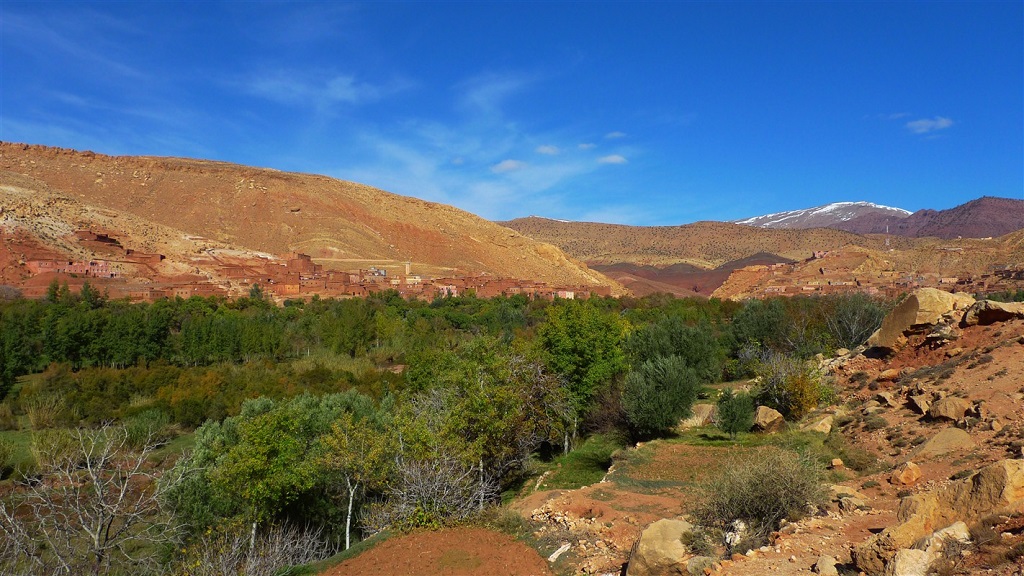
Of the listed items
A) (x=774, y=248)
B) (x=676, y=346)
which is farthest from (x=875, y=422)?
(x=774, y=248)

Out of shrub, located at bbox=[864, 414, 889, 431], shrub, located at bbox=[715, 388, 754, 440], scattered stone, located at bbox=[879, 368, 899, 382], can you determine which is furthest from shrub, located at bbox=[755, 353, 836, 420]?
shrub, located at bbox=[864, 414, 889, 431]

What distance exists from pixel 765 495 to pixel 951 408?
6.53 metres

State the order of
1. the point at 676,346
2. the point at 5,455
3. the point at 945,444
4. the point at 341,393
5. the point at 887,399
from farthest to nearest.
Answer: the point at 676,346 → the point at 341,393 → the point at 5,455 → the point at 887,399 → the point at 945,444

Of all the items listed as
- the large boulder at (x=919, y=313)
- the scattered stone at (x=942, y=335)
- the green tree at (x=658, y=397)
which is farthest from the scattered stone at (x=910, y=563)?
the large boulder at (x=919, y=313)

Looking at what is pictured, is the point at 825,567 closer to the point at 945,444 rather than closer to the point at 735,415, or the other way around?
the point at 945,444

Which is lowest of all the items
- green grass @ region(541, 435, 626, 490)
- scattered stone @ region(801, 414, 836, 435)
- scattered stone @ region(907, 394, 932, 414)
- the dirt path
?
green grass @ region(541, 435, 626, 490)

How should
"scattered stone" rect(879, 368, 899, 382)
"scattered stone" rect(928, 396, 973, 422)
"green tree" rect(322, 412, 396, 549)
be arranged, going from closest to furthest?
Answer: "scattered stone" rect(928, 396, 973, 422)
"green tree" rect(322, 412, 396, 549)
"scattered stone" rect(879, 368, 899, 382)

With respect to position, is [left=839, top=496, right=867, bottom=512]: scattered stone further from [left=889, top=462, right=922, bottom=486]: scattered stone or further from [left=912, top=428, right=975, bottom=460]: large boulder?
[left=912, top=428, right=975, bottom=460]: large boulder

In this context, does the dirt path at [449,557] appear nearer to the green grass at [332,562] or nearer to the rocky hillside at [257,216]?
the green grass at [332,562]

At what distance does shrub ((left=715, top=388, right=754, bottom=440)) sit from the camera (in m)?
17.6

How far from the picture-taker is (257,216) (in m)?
80.4

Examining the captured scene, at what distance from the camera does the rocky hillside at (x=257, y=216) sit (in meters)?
68.2

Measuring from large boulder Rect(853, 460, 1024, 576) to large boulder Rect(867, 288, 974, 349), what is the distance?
13089 millimetres

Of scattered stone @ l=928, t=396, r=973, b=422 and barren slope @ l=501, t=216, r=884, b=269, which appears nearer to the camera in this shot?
scattered stone @ l=928, t=396, r=973, b=422
